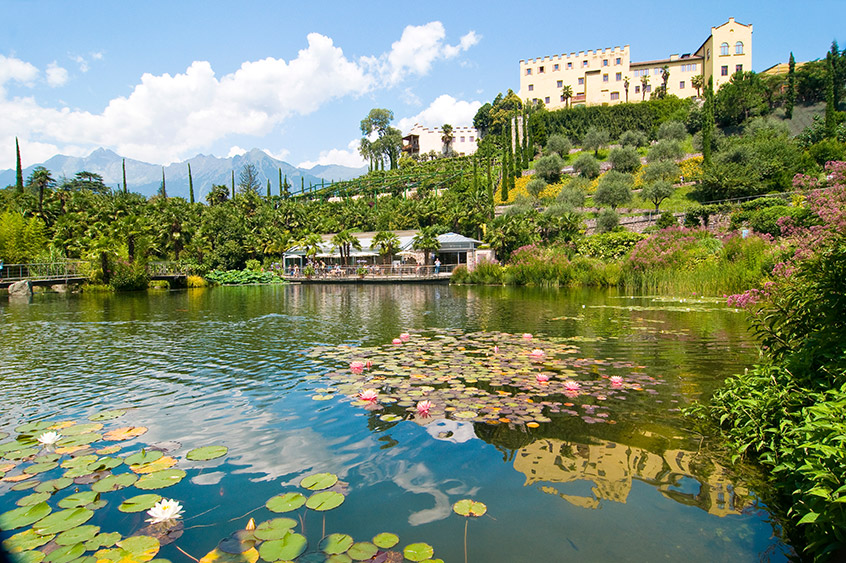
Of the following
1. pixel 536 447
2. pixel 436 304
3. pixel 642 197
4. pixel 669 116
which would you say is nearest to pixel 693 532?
pixel 536 447

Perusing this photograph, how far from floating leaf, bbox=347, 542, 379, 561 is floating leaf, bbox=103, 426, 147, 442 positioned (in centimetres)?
311

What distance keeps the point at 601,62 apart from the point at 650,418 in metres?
Result: 77.8

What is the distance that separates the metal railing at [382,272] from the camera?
37.7m

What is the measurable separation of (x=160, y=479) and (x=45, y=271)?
32.6 m

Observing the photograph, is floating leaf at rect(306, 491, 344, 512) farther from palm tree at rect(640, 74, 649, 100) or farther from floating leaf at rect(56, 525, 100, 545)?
palm tree at rect(640, 74, 649, 100)

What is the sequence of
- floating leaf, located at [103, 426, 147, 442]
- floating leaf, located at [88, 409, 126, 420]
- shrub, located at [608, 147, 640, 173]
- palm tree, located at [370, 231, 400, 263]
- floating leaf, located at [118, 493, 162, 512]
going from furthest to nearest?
shrub, located at [608, 147, 640, 173]
palm tree, located at [370, 231, 400, 263]
floating leaf, located at [88, 409, 126, 420]
floating leaf, located at [103, 426, 147, 442]
floating leaf, located at [118, 493, 162, 512]

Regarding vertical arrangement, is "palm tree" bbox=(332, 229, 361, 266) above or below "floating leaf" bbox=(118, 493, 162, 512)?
above

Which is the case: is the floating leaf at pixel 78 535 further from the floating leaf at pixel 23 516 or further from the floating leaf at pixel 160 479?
the floating leaf at pixel 160 479

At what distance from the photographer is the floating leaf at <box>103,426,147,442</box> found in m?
4.76

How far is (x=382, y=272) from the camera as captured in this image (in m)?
39.7

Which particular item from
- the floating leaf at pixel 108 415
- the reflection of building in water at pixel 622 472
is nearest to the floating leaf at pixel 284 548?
the reflection of building in water at pixel 622 472

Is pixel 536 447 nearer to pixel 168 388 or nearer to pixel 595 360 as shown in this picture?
pixel 595 360

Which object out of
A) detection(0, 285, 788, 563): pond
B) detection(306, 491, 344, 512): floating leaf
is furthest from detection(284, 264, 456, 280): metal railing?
detection(306, 491, 344, 512): floating leaf

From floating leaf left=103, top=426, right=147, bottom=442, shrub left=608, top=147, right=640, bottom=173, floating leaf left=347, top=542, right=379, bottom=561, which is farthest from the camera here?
shrub left=608, top=147, right=640, bottom=173
